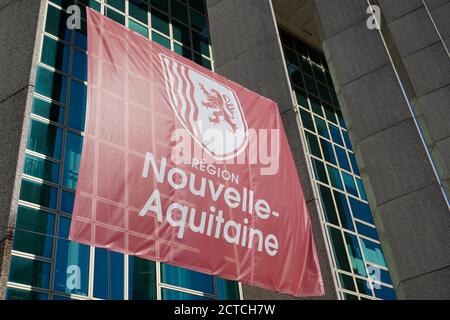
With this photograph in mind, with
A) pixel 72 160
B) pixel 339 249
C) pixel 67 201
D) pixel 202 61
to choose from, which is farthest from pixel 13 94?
pixel 339 249

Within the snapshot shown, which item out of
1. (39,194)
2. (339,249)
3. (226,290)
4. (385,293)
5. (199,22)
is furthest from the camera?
(199,22)

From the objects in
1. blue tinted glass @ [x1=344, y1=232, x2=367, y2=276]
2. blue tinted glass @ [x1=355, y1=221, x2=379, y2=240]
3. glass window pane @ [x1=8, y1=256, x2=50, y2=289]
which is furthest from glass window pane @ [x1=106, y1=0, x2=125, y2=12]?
blue tinted glass @ [x1=355, y1=221, x2=379, y2=240]

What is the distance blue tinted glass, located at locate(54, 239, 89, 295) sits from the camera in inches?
496

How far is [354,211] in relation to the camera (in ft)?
80.2

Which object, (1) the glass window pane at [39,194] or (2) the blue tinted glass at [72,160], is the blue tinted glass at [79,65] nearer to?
(2) the blue tinted glass at [72,160]

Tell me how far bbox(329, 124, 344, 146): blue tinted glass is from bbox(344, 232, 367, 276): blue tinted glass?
603 centimetres

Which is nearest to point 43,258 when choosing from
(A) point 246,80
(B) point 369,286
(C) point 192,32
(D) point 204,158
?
(D) point 204,158

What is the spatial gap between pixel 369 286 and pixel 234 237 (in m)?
14.1

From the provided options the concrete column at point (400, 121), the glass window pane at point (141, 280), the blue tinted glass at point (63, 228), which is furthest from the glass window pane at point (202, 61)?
the blue tinted glass at point (63, 228)

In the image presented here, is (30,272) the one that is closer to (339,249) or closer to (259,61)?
(259,61)

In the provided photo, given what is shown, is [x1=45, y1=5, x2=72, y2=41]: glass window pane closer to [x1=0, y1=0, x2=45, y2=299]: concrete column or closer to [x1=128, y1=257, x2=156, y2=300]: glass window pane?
[x1=0, y1=0, x2=45, y2=299]: concrete column

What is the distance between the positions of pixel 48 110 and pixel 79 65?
239 centimetres

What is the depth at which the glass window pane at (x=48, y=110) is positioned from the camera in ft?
48.3

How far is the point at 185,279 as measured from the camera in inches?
599
